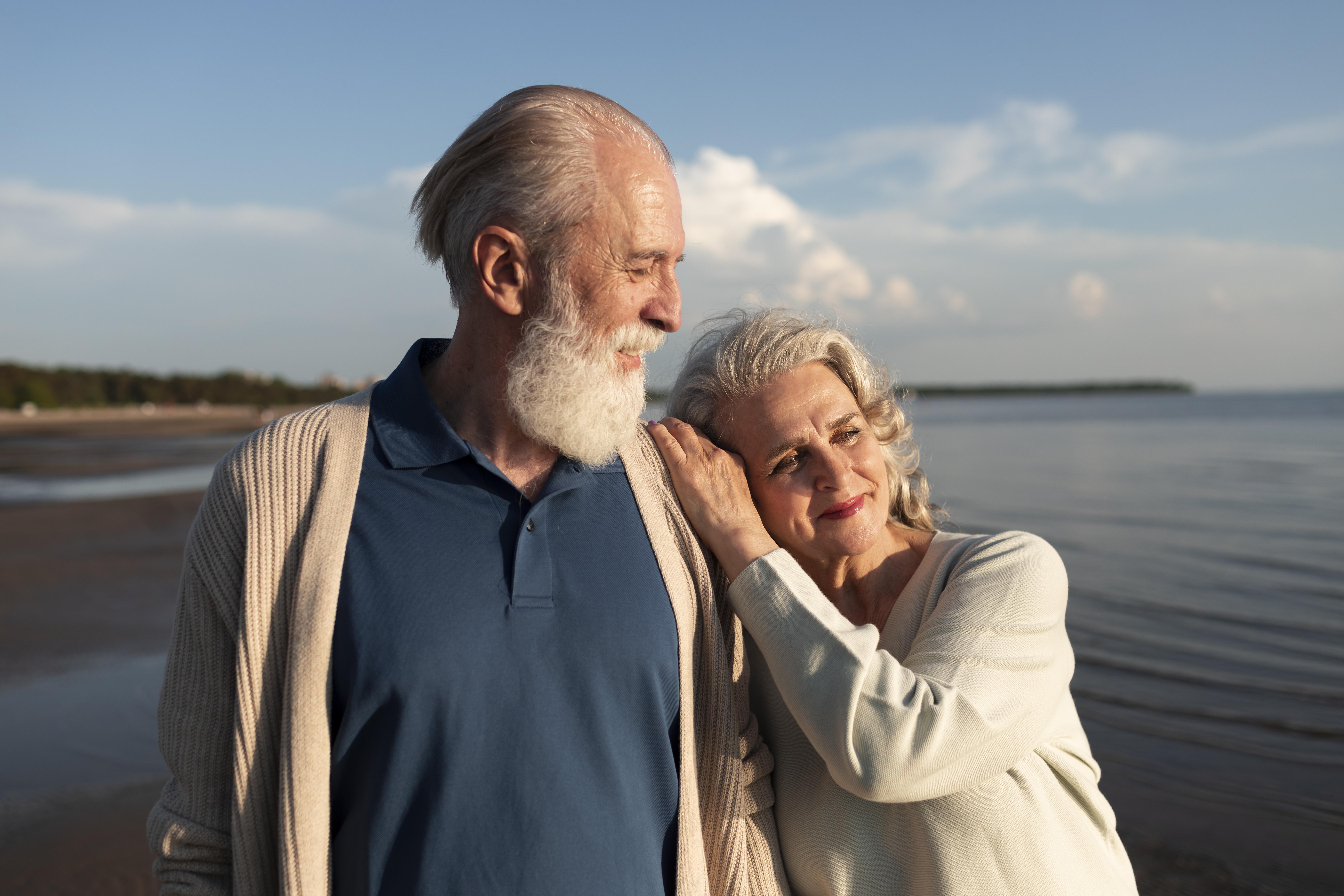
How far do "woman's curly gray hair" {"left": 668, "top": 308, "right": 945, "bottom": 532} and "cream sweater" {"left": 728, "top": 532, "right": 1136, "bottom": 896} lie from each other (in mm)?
415

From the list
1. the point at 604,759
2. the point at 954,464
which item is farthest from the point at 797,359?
the point at 954,464

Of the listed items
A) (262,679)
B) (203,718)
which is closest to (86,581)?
(203,718)

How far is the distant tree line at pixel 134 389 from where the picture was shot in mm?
57844

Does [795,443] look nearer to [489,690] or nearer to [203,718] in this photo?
[489,690]

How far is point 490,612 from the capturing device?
5.69ft

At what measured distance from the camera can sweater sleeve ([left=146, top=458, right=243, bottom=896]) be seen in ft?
5.60

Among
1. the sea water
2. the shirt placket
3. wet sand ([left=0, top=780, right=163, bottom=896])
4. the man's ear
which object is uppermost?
the man's ear

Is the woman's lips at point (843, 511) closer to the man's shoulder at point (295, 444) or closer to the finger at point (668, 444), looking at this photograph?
the finger at point (668, 444)

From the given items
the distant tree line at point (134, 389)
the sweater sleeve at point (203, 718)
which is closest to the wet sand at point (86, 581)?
the sweater sleeve at point (203, 718)

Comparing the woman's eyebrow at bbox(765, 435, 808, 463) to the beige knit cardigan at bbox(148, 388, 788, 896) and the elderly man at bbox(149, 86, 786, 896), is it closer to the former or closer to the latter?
the elderly man at bbox(149, 86, 786, 896)

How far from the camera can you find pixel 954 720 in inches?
70.8

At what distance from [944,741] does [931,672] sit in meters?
0.16

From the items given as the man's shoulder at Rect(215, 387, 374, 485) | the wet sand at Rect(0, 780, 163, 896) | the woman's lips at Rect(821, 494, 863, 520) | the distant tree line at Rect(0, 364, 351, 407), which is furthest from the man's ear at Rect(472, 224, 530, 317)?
the distant tree line at Rect(0, 364, 351, 407)

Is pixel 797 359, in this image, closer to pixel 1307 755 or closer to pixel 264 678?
pixel 264 678
